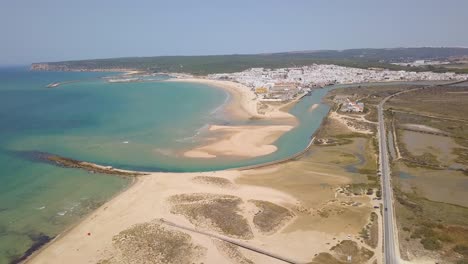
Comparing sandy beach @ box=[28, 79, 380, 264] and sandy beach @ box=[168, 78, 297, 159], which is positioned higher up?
sandy beach @ box=[168, 78, 297, 159]

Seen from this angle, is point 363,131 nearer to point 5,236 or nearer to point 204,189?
point 204,189

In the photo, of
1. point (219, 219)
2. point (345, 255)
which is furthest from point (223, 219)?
point (345, 255)

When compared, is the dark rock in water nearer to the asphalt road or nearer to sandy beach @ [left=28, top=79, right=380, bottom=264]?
sandy beach @ [left=28, top=79, right=380, bottom=264]

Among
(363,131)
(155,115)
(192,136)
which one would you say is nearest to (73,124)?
(155,115)

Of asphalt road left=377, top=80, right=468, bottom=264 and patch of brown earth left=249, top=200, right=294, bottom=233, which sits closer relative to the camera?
asphalt road left=377, top=80, right=468, bottom=264

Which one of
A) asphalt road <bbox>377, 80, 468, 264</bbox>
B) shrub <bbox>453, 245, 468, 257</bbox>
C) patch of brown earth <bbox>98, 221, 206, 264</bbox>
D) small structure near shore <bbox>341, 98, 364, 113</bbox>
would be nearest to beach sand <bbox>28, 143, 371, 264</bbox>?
patch of brown earth <bbox>98, 221, 206, 264</bbox>

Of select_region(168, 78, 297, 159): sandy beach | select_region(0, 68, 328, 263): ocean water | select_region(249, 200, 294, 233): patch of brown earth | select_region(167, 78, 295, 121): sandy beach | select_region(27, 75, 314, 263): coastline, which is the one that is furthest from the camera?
select_region(167, 78, 295, 121): sandy beach
